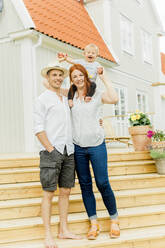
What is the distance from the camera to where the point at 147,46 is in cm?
1446

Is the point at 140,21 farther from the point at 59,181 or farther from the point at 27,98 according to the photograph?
the point at 59,181

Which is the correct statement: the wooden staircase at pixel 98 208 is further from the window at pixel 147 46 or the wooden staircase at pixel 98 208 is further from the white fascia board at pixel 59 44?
the window at pixel 147 46

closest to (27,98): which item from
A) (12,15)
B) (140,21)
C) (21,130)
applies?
(21,130)

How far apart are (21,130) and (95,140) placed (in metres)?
4.47

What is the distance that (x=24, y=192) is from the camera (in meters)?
4.56

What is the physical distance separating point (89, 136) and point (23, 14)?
4936mm

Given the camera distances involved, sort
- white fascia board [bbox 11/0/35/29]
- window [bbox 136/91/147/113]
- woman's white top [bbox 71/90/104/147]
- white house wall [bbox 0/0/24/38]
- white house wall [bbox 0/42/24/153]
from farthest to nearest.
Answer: window [bbox 136/91/147/113] < white house wall [bbox 0/42/24/153] < white house wall [bbox 0/0/24/38] < white fascia board [bbox 11/0/35/29] < woman's white top [bbox 71/90/104/147]

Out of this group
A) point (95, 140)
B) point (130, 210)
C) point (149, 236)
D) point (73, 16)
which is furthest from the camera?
point (73, 16)

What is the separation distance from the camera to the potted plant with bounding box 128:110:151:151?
6.27 metres

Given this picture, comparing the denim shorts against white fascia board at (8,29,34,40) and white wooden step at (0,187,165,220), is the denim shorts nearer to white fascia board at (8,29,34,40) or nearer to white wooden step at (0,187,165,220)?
white wooden step at (0,187,165,220)

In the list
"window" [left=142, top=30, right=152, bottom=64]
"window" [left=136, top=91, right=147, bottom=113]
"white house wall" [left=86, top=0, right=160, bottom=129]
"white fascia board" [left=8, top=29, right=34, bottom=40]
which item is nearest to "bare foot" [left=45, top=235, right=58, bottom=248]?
"white fascia board" [left=8, top=29, right=34, bottom=40]

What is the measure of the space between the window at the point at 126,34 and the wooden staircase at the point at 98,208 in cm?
772

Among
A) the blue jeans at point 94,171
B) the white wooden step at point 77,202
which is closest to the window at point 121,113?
the white wooden step at point 77,202

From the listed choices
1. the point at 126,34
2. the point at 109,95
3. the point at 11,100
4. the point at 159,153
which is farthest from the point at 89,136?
the point at 126,34
